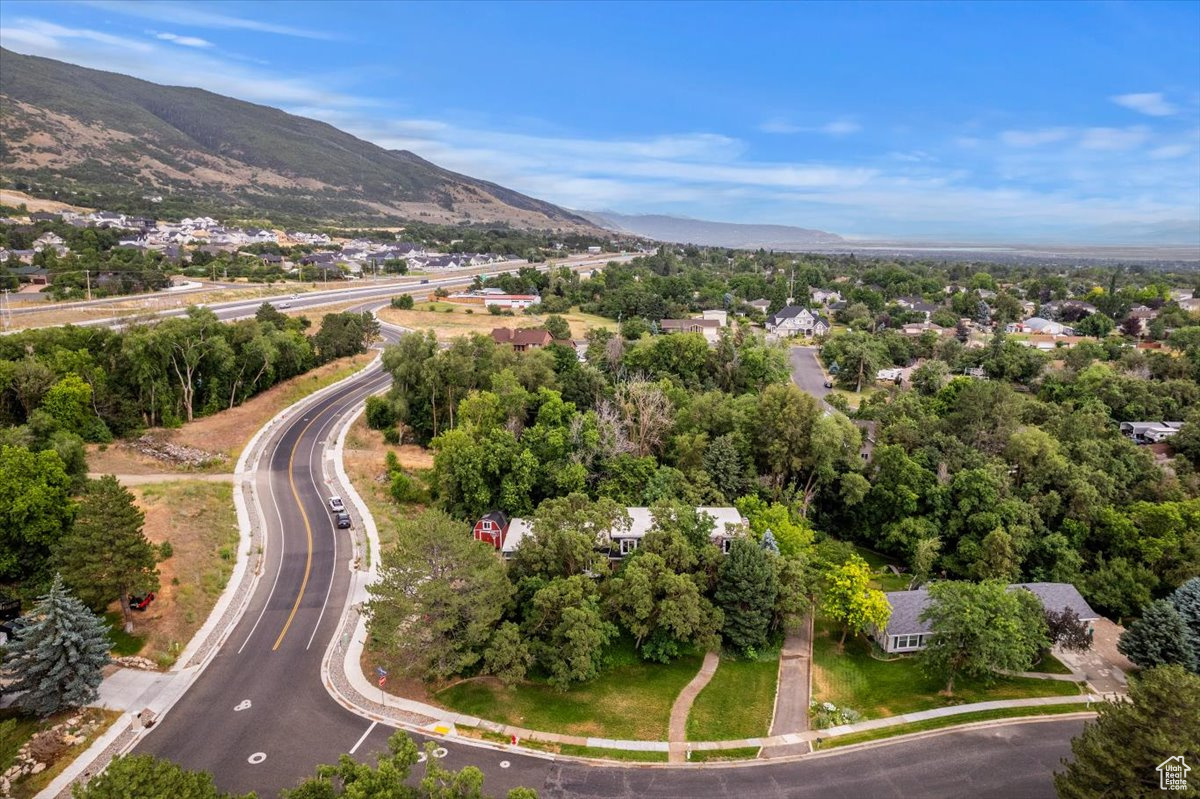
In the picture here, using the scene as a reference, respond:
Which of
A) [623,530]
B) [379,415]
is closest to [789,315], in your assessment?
[379,415]

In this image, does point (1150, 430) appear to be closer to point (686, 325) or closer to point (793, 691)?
point (793, 691)

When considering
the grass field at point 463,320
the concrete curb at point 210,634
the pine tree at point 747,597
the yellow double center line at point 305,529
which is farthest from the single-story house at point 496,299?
the pine tree at point 747,597

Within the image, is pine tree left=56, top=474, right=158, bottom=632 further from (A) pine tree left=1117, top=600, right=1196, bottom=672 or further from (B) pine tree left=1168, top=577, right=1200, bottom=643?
(B) pine tree left=1168, top=577, right=1200, bottom=643

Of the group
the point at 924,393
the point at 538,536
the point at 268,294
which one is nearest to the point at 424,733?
the point at 538,536

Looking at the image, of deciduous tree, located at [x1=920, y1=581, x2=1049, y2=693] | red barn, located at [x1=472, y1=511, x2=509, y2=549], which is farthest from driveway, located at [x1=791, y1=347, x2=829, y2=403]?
red barn, located at [x1=472, y1=511, x2=509, y2=549]

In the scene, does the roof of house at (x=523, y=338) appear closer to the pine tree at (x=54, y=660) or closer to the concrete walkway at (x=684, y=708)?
the concrete walkway at (x=684, y=708)
